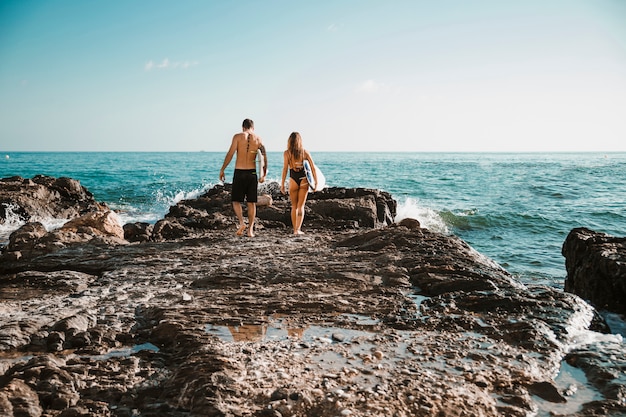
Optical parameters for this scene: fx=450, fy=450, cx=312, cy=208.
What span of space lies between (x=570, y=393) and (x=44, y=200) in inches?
655

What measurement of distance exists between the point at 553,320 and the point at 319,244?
172 inches

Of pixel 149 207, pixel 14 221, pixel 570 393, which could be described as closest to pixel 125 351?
pixel 570 393

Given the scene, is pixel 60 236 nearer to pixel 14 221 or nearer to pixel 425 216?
pixel 14 221

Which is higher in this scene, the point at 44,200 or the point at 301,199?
the point at 301,199

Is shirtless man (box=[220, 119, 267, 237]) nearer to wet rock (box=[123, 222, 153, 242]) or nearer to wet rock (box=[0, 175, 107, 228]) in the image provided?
wet rock (box=[123, 222, 153, 242])

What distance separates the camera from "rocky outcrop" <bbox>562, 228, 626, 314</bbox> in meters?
5.75

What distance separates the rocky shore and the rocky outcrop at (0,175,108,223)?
7729 millimetres

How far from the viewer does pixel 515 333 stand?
13.6 ft

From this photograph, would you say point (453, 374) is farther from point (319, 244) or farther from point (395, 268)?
point (319, 244)

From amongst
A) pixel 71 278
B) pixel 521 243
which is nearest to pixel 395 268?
pixel 71 278

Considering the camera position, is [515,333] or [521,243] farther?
[521,243]

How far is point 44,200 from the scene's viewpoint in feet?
50.9

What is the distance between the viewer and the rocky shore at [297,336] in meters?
3.04

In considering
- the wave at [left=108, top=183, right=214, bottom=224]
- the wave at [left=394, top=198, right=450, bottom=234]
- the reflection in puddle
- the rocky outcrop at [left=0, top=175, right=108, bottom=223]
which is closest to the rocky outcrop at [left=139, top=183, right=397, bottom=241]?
the wave at [left=394, top=198, right=450, bottom=234]
